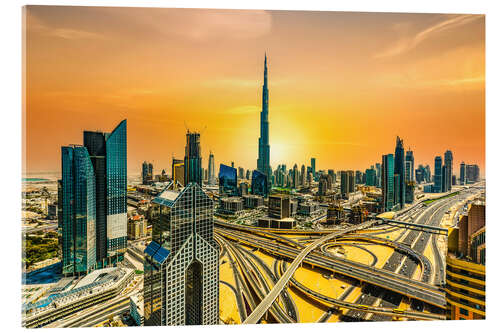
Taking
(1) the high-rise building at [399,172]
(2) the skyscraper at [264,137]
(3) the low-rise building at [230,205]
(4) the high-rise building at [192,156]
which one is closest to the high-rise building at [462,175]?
(1) the high-rise building at [399,172]

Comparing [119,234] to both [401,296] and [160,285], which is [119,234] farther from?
[401,296]

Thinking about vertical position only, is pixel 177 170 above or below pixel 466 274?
above

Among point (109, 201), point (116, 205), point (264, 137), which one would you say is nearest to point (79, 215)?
point (109, 201)

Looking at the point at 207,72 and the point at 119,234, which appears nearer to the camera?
the point at 207,72

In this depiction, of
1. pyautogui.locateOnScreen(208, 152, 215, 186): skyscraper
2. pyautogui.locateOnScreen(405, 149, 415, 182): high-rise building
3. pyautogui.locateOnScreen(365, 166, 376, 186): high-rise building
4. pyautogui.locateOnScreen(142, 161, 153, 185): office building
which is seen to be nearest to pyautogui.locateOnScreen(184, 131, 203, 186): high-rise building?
pyautogui.locateOnScreen(208, 152, 215, 186): skyscraper

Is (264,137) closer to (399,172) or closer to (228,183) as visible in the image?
(228,183)
